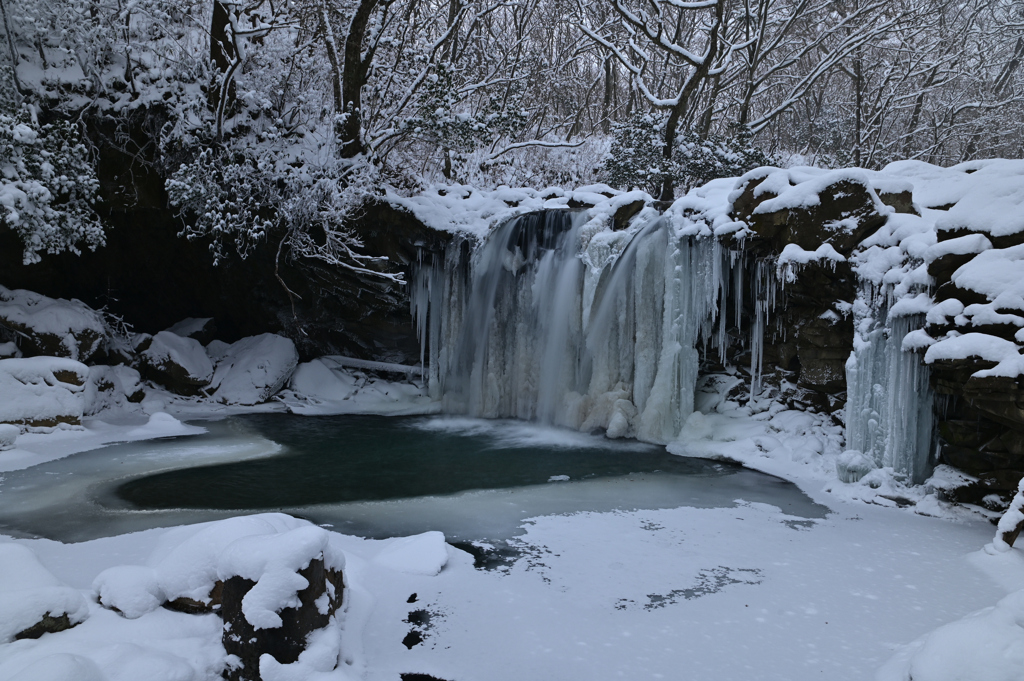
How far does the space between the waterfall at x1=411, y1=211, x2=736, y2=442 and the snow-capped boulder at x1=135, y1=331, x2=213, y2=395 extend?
4.08 meters

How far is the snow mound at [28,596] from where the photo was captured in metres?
2.90

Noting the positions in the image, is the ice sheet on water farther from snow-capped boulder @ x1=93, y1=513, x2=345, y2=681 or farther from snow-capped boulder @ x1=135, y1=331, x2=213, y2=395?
snow-capped boulder @ x1=93, y1=513, x2=345, y2=681

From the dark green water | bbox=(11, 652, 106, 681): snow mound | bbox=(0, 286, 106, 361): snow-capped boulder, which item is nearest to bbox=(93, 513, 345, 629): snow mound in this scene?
bbox=(11, 652, 106, 681): snow mound

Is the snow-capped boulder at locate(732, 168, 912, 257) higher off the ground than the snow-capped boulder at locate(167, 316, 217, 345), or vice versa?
the snow-capped boulder at locate(732, 168, 912, 257)

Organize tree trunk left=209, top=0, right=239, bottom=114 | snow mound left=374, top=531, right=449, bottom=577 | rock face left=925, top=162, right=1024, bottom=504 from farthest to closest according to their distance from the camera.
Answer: tree trunk left=209, top=0, right=239, bottom=114 → rock face left=925, top=162, right=1024, bottom=504 → snow mound left=374, top=531, right=449, bottom=577

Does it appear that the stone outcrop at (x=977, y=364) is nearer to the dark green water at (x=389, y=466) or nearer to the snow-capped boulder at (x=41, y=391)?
the dark green water at (x=389, y=466)

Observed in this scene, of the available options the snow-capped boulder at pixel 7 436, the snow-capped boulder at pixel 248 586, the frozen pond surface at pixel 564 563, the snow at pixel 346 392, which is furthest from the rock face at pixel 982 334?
the snow-capped boulder at pixel 7 436

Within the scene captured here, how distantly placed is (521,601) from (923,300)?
4958 millimetres

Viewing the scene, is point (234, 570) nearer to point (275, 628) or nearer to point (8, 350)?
point (275, 628)

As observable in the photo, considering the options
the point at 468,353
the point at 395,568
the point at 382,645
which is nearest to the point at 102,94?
the point at 468,353

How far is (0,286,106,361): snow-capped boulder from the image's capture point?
30.8 feet

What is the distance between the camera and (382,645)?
3.35 metres

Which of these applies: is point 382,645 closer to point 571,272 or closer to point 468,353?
point 571,272

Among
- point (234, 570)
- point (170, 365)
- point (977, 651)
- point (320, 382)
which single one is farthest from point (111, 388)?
point (977, 651)
